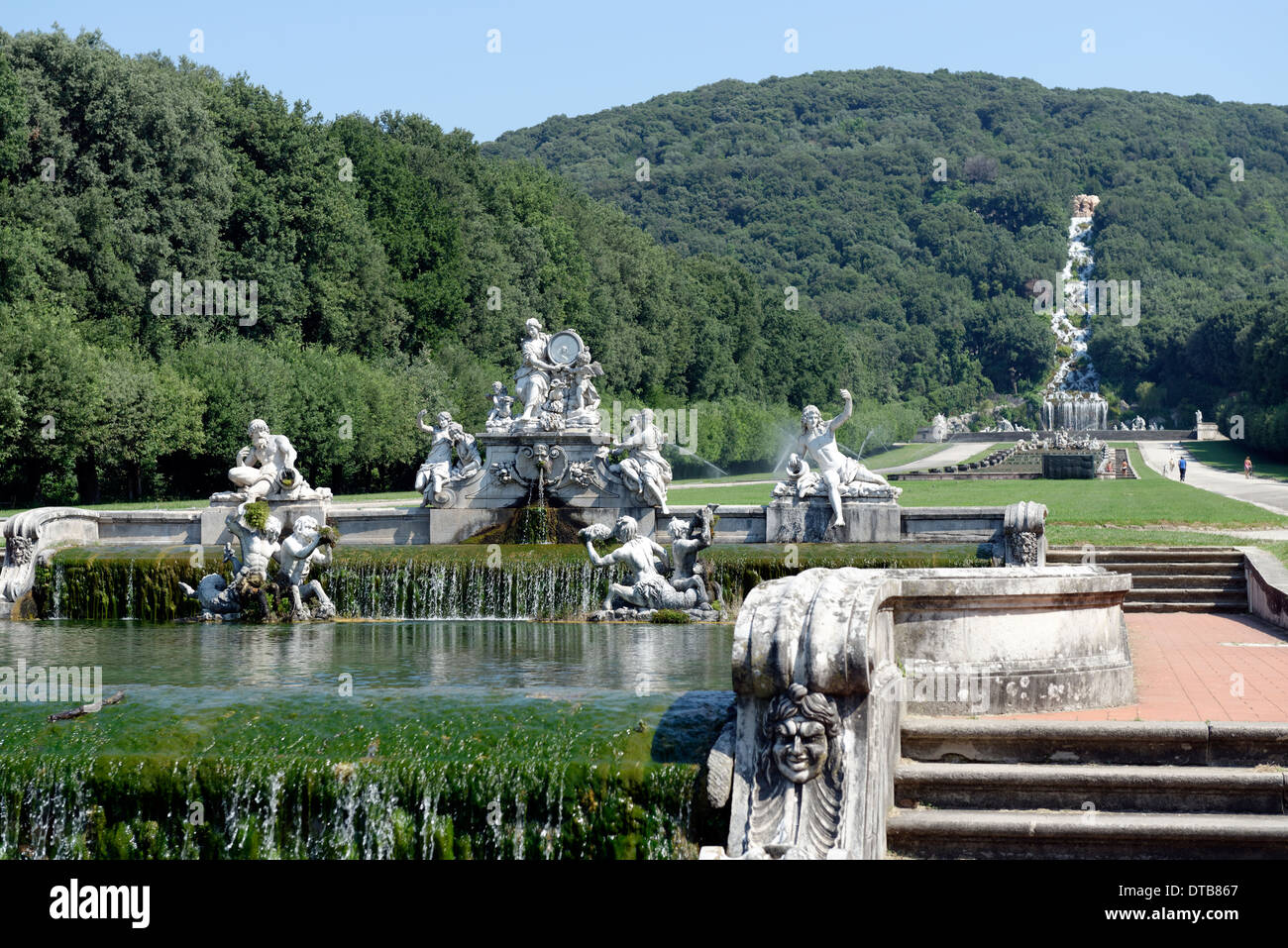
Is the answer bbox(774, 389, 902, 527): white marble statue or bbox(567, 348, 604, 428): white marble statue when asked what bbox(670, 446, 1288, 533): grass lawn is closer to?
bbox(774, 389, 902, 527): white marble statue

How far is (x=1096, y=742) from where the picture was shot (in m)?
8.72

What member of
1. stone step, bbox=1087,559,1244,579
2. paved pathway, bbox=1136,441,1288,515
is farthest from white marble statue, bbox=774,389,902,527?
paved pathway, bbox=1136,441,1288,515

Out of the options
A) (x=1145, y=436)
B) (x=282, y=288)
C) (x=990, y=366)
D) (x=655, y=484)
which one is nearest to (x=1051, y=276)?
(x=990, y=366)

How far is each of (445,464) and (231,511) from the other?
404 cm

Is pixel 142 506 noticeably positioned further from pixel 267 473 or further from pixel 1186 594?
pixel 1186 594

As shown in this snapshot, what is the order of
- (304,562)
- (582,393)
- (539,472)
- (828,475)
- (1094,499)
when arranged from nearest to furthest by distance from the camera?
(304,562)
(828,475)
(539,472)
(582,393)
(1094,499)

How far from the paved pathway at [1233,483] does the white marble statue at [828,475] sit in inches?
474

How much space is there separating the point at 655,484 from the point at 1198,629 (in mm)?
10259

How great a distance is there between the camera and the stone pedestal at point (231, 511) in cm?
2302

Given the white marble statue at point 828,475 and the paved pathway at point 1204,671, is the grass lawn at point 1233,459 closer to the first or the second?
the white marble statue at point 828,475

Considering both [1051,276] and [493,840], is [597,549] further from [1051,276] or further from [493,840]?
[1051,276]

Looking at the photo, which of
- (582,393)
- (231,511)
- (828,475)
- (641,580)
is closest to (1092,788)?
(641,580)

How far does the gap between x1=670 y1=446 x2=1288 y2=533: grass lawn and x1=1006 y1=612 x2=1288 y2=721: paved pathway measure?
10612 millimetres

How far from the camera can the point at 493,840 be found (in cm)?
928
